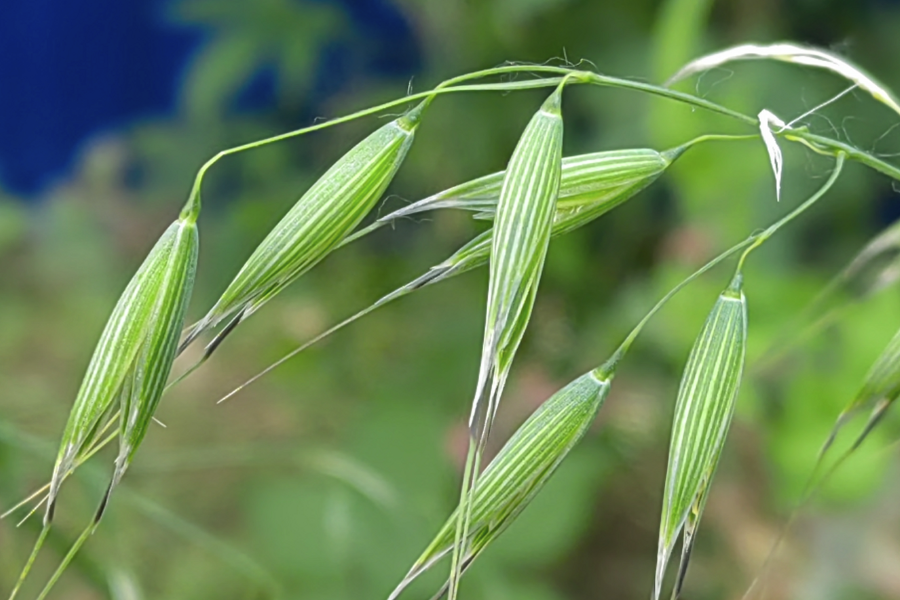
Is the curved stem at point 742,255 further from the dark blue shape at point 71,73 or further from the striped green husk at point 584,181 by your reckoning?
the dark blue shape at point 71,73

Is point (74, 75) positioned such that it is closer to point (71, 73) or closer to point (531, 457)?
point (71, 73)

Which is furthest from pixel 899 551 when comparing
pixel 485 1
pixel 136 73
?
pixel 136 73

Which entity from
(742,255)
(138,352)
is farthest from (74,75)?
(742,255)

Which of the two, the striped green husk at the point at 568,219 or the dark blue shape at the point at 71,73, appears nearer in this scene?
the striped green husk at the point at 568,219

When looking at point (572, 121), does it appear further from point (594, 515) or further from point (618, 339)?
point (594, 515)

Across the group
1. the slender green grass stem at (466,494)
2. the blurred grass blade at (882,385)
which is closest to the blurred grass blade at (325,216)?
the slender green grass stem at (466,494)

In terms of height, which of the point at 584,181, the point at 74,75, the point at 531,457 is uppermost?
the point at 74,75
